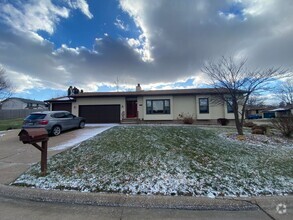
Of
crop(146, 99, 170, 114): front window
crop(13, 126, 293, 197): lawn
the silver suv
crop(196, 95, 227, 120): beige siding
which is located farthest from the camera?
crop(146, 99, 170, 114): front window

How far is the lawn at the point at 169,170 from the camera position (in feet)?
13.4

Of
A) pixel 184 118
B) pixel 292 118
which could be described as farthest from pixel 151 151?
pixel 184 118

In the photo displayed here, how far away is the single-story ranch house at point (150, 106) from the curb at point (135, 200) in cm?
1472

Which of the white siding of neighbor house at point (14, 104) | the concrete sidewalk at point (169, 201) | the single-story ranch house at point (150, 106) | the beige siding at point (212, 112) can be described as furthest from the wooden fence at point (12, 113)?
the concrete sidewalk at point (169, 201)

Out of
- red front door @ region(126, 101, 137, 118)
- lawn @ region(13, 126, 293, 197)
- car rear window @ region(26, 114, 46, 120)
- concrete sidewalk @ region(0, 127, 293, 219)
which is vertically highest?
red front door @ region(126, 101, 137, 118)

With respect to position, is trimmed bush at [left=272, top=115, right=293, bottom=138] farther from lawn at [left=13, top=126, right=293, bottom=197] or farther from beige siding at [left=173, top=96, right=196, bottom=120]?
beige siding at [left=173, top=96, right=196, bottom=120]

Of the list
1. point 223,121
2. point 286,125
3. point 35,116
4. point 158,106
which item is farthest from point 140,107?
point 286,125

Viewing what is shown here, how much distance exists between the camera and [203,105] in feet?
61.2

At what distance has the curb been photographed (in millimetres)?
3424

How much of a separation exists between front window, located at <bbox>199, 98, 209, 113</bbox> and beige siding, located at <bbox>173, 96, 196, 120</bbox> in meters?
0.62

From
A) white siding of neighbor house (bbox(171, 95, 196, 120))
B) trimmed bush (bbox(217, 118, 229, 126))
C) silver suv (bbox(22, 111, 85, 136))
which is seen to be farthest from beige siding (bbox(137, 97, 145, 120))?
trimmed bush (bbox(217, 118, 229, 126))

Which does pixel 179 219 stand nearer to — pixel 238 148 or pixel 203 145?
pixel 203 145

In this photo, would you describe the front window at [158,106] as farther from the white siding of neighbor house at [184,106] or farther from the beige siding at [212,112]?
the beige siding at [212,112]

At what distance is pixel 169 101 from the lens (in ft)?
61.8
